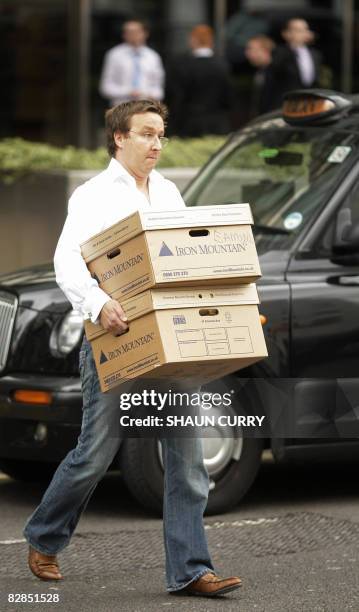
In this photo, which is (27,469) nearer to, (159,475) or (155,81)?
(159,475)

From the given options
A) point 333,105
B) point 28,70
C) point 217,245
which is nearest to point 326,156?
point 333,105

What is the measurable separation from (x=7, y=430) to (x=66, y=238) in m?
1.98

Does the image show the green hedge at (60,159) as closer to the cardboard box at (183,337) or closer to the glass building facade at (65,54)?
the glass building facade at (65,54)

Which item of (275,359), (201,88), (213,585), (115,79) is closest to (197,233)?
(213,585)

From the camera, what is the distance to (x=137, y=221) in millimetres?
5453

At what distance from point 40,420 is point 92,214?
1866 millimetres

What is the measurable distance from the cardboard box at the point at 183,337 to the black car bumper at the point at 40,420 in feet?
5.36

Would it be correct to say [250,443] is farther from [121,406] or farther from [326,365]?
[121,406]

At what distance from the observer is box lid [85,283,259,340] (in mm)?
5457

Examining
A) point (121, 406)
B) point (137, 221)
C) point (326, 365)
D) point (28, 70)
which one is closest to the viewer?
point (137, 221)

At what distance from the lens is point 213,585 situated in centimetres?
589

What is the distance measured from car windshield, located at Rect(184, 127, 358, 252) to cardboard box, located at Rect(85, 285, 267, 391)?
2057mm

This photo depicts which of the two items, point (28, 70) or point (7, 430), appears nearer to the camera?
point (7, 430)

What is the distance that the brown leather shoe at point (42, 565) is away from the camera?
6102 mm
